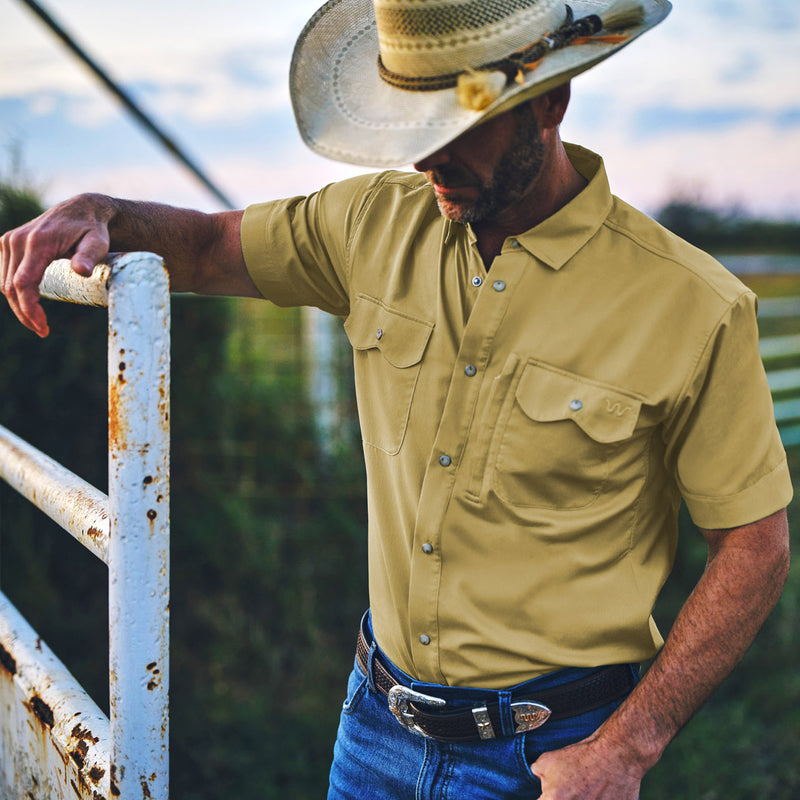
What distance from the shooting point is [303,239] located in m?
1.90

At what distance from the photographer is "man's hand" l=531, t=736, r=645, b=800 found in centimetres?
147

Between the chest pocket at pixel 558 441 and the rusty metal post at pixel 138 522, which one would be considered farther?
the chest pocket at pixel 558 441

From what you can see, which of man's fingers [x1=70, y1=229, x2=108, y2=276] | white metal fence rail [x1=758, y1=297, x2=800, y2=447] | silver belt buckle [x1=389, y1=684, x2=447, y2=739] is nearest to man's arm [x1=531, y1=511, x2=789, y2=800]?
silver belt buckle [x1=389, y1=684, x2=447, y2=739]

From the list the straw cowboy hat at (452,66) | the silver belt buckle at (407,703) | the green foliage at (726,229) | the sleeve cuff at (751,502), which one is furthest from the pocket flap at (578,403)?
the green foliage at (726,229)

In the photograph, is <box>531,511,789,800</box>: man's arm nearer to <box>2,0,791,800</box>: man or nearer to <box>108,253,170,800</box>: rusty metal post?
<box>2,0,791,800</box>: man

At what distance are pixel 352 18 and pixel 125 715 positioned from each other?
1.32 m

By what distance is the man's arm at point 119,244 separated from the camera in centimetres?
127

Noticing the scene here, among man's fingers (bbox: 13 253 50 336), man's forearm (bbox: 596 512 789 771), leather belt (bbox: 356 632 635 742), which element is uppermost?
man's fingers (bbox: 13 253 50 336)

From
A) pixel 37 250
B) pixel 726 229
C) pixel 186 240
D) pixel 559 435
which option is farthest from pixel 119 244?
pixel 726 229

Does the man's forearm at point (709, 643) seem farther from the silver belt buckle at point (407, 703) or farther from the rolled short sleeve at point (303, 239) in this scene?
the rolled short sleeve at point (303, 239)

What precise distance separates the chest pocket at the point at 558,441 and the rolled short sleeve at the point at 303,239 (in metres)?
0.54

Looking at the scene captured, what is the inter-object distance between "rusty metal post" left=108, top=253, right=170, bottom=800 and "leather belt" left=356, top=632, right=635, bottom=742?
0.68 m

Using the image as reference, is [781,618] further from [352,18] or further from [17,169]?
[17,169]

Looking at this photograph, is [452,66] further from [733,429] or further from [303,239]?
[733,429]
